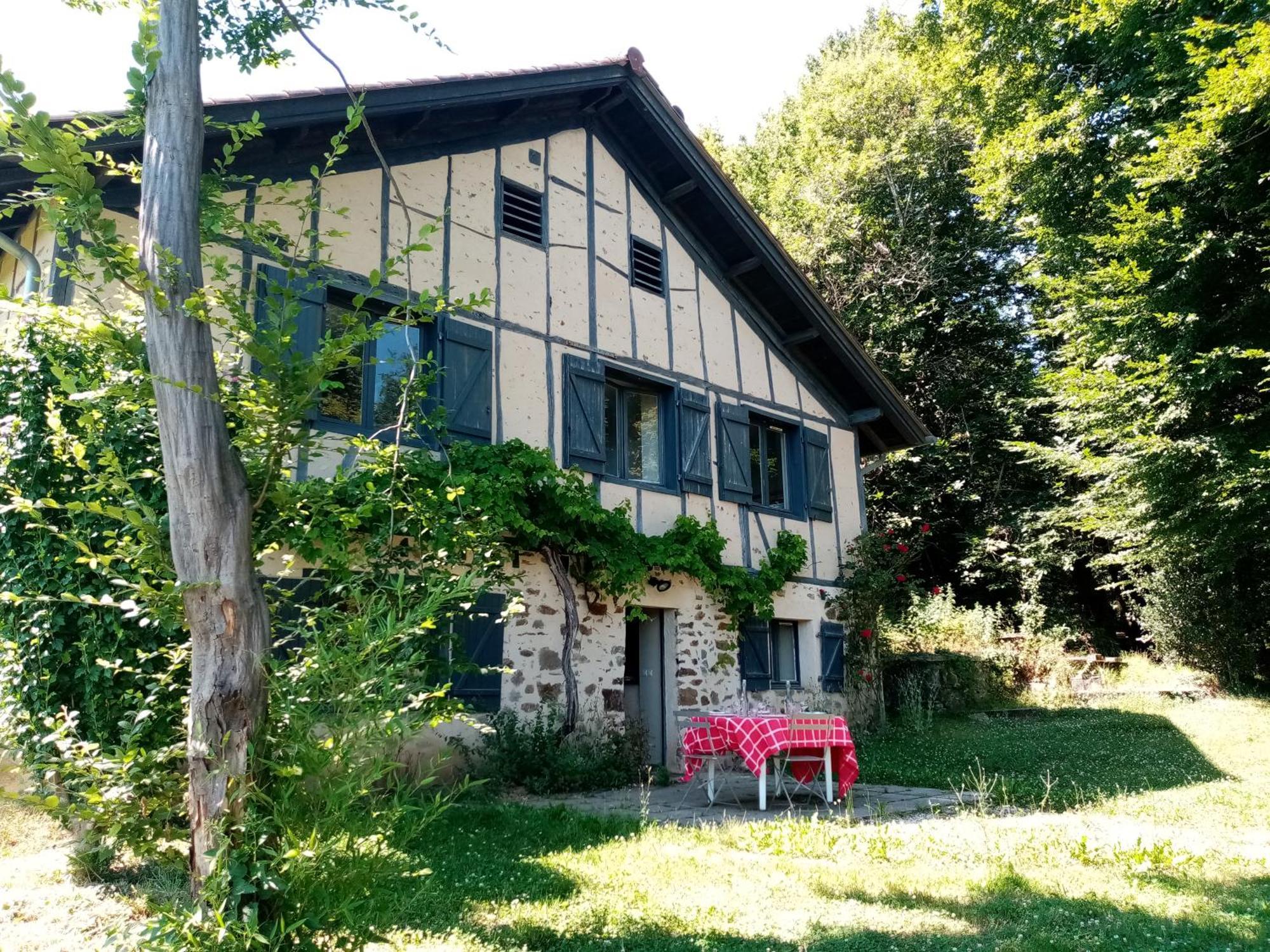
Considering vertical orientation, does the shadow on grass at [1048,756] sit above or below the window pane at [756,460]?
below

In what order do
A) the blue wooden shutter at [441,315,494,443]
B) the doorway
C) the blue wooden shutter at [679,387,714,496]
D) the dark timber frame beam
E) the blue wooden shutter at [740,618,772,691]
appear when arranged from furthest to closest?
the dark timber frame beam, the blue wooden shutter at [740,618,772,691], the blue wooden shutter at [679,387,714,496], the doorway, the blue wooden shutter at [441,315,494,443]

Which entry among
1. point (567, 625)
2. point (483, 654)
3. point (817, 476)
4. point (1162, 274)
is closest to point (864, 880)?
point (483, 654)

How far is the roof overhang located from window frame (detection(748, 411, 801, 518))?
0.92 meters

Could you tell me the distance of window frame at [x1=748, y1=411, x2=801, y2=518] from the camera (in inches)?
409

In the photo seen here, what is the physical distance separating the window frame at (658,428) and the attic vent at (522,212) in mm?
1446

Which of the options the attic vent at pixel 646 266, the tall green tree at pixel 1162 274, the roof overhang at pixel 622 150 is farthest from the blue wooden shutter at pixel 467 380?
the tall green tree at pixel 1162 274

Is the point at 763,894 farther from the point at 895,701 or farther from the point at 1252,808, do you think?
the point at 895,701

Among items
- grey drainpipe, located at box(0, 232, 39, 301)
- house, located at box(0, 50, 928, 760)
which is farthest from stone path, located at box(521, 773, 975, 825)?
grey drainpipe, located at box(0, 232, 39, 301)

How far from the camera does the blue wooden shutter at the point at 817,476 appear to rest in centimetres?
1070

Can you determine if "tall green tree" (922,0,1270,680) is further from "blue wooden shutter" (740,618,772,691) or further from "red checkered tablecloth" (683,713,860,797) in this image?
"red checkered tablecloth" (683,713,860,797)

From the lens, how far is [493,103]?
8273 millimetres

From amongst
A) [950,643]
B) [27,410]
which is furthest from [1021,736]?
[27,410]

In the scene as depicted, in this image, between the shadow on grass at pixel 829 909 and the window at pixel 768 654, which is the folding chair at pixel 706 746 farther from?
the window at pixel 768 654

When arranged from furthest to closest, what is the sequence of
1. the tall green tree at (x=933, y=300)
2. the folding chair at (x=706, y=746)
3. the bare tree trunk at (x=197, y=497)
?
the tall green tree at (x=933, y=300), the folding chair at (x=706, y=746), the bare tree trunk at (x=197, y=497)
